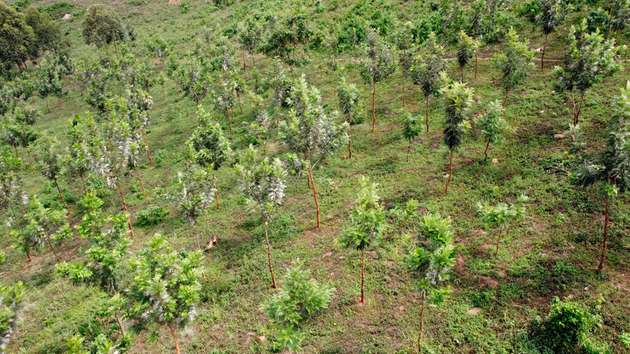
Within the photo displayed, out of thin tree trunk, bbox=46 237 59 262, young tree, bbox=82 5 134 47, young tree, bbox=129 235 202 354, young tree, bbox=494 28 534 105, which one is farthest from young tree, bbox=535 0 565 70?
young tree, bbox=82 5 134 47

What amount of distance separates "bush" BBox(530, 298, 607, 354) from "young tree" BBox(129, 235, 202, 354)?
19588mm

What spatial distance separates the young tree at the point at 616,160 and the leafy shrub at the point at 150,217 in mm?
35092

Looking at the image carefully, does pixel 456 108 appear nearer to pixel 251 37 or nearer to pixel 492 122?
pixel 492 122

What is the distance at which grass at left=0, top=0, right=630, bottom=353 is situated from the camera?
26.6 m

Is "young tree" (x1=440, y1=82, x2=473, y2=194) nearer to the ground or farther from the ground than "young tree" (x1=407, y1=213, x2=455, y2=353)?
farther from the ground

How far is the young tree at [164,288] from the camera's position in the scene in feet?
70.4

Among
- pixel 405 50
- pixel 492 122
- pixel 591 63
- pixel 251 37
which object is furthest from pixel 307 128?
pixel 251 37

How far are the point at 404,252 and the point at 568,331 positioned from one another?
38.2 feet

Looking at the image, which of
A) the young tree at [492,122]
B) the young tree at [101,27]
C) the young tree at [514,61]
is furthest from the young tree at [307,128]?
the young tree at [101,27]

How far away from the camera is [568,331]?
23734mm

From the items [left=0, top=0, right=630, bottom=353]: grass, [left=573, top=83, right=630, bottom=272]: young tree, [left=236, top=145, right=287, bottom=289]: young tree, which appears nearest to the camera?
[left=573, top=83, right=630, bottom=272]: young tree

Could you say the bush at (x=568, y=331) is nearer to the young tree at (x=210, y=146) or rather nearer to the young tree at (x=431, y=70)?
the young tree at (x=431, y=70)

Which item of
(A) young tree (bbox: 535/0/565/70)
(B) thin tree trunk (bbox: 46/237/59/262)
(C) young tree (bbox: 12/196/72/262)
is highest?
(A) young tree (bbox: 535/0/565/70)

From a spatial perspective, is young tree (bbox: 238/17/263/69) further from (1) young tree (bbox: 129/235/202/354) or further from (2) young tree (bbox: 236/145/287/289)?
(1) young tree (bbox: 129/235/202/354)
